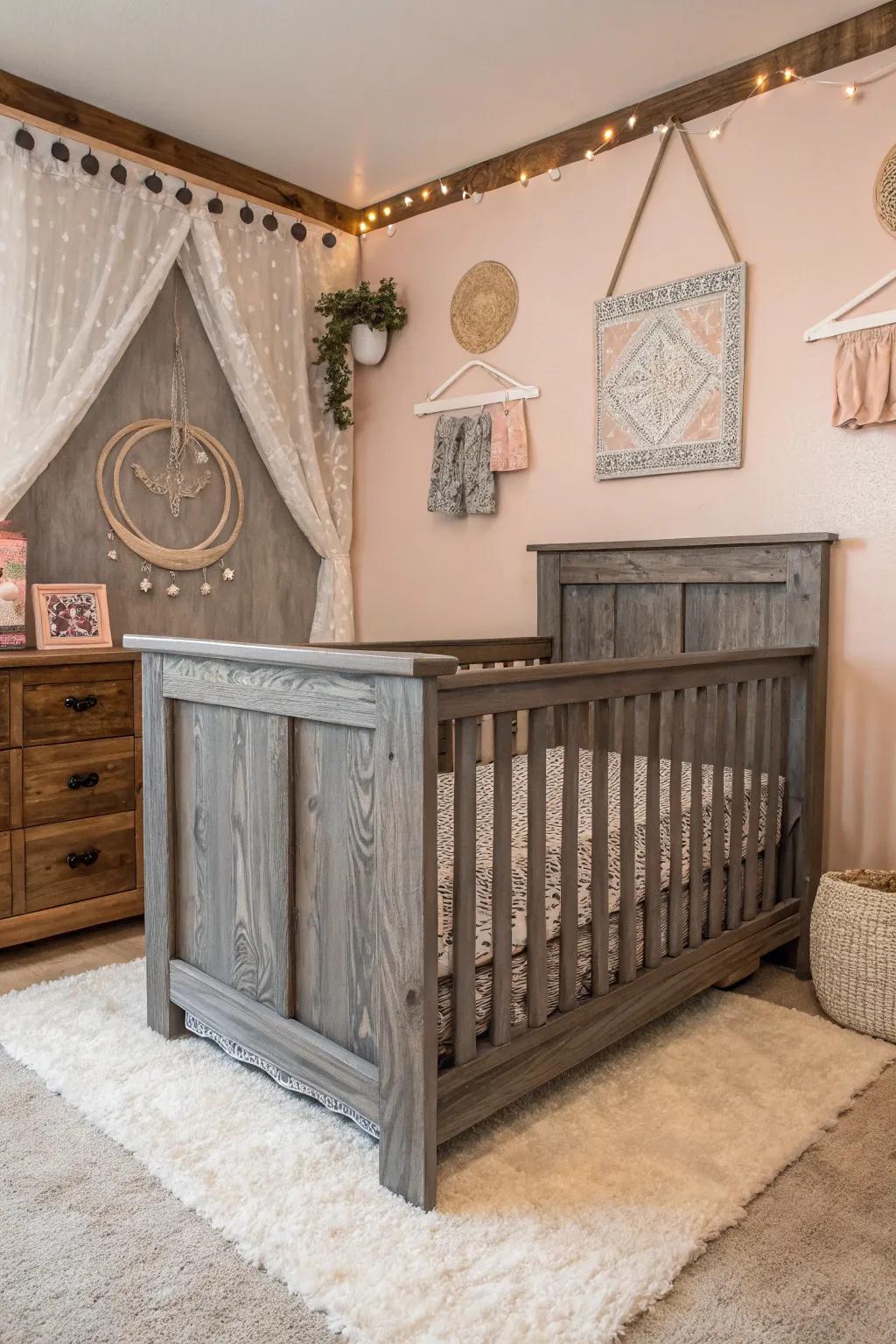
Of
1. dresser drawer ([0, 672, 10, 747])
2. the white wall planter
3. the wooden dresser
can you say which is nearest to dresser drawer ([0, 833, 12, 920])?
the wooden dresser

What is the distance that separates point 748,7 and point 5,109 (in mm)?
2148

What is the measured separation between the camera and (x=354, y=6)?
248cm

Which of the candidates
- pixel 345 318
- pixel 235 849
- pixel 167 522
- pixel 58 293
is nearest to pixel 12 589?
pixel 167 522

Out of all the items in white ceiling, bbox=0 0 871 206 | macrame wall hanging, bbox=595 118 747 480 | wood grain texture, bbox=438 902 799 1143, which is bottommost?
wood grain texture, bbox=438 902 799 1143

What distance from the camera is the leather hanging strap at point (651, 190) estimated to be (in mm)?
2795

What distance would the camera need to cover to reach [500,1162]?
1.62m

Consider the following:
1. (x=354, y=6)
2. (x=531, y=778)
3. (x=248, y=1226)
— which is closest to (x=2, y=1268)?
(x=248, y=1226)

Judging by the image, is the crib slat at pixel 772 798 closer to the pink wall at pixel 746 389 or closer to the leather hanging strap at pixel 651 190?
the pink wall at pixel 746 389

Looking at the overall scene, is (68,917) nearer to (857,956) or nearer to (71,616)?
(71,616)

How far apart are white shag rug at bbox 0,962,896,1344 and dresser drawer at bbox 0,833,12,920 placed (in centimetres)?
38

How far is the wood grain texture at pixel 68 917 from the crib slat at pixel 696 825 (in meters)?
1.62

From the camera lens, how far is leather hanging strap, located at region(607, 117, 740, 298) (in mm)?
2795

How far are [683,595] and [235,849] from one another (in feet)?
5.36

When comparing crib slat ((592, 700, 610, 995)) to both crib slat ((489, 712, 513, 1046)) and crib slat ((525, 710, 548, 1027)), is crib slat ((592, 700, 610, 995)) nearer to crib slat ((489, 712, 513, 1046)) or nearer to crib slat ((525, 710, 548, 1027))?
crib slat ((525, 710, 548, 1027))
